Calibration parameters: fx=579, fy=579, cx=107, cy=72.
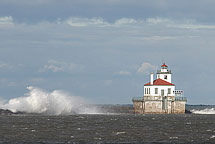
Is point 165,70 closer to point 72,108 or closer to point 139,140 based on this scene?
point 72,108

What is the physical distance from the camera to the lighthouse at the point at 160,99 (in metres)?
126

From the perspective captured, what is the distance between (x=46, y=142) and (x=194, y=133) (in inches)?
736

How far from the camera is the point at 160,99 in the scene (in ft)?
411

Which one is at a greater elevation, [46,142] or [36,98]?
[36,98]

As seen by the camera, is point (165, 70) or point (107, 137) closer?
point (107, 137)

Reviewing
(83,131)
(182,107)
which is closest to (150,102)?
(182,107)

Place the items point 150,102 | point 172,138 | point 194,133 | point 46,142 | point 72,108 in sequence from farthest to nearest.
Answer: point 72,108
point 150,102
point 194,133
point 172,138
point 46,142

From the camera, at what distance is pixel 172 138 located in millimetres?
58062

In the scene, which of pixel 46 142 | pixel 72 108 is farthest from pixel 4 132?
pixel 72 108

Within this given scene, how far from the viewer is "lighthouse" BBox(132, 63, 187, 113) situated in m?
126

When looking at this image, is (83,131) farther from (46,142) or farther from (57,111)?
(57,111)

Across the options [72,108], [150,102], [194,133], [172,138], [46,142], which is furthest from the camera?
[72,108]

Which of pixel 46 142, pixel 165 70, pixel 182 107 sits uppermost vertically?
pixel 165 70

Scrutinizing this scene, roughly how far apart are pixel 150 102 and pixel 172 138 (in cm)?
6775
